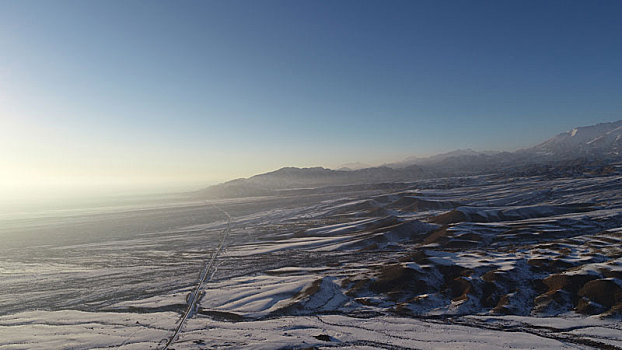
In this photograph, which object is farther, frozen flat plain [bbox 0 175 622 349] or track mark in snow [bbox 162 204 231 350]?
track mark in snow [bbox 162 204 231 350]

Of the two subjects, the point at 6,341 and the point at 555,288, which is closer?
the point at 6,341

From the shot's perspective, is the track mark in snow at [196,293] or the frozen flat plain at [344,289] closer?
the frozen flat plain at [344,289]

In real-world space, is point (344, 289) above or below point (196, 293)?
below

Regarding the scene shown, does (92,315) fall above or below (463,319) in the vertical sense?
above

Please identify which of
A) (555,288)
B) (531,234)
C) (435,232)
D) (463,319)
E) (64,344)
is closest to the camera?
(64,344)

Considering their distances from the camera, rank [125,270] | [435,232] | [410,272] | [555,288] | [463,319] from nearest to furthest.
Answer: [463,319]
[555,288]
[410,272]
[125,270]
[435,232]

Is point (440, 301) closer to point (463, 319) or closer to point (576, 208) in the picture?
point (463, 319)

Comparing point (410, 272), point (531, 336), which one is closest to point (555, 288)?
point (531, 336)

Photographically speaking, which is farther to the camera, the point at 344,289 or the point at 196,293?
the point at 196,293
